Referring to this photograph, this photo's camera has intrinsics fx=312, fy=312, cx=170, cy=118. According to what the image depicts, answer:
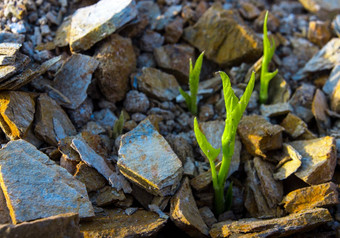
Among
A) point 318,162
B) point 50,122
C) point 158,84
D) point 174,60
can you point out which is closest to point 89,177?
point 50,122

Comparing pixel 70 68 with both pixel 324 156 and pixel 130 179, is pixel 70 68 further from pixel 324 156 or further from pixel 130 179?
pixel 324 156

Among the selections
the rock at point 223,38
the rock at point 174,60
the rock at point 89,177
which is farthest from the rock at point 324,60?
the rock at point 89,177

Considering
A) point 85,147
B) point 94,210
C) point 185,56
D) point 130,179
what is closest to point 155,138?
point 130,179

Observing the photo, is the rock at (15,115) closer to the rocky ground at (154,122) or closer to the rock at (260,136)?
the rocky ground at (154,122)

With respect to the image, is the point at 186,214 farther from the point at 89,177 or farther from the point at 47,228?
the point at 47,228

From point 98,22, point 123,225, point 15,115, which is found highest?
point 98,22

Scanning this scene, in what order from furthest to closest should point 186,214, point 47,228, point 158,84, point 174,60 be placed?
point 174,60
point 158,84
point 186,214
point 47,228
